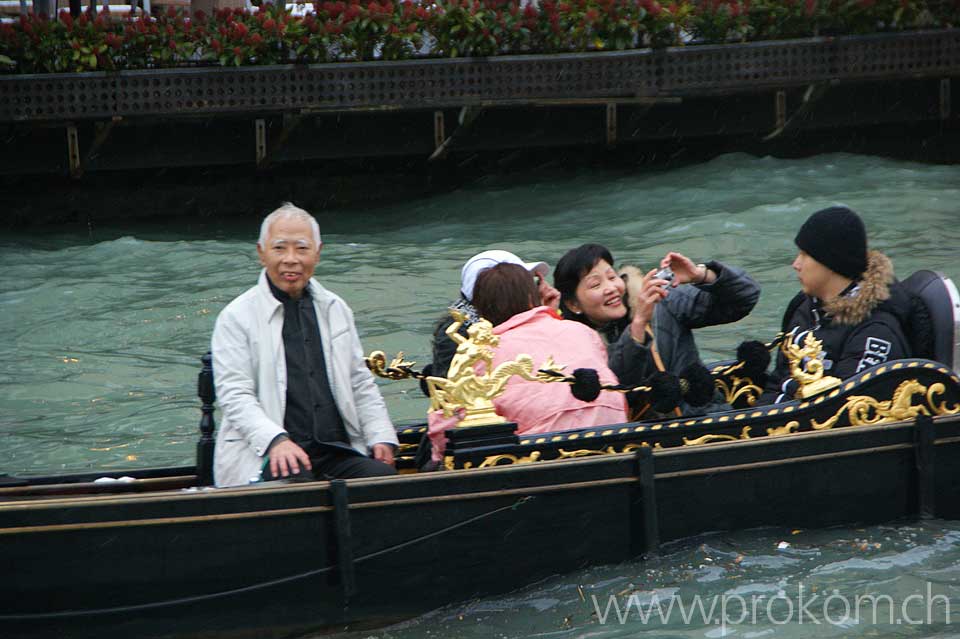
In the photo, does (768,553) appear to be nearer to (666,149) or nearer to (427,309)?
(427,309)

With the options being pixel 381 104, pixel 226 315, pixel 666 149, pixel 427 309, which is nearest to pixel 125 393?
pixel 427 309

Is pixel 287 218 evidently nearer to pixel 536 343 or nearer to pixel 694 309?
pixel 536 343

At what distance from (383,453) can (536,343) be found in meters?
0.57

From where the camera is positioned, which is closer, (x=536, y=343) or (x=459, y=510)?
(x=459, y=510)

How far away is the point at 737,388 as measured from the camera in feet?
16.1

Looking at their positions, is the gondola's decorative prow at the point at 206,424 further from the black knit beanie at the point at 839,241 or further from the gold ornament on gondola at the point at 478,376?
the black knit beanie at the point at 839,241

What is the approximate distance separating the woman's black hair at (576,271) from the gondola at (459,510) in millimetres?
460

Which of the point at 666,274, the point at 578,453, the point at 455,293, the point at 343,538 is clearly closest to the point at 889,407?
the point at 666,274

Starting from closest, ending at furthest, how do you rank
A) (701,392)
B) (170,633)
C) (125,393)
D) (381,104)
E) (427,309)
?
(170,633) → (701,392) → (125,393) → (427,309) → (381,104)

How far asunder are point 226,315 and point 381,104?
309 inches

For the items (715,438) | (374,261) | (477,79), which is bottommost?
(374,261)

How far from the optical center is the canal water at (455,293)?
423 centimetres

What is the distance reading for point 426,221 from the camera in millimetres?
12164

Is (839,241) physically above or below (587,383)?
above
